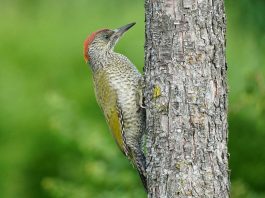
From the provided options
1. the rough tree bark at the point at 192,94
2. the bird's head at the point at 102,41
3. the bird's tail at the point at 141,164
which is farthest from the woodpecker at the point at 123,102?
the rough tree bark at the point at 192,94

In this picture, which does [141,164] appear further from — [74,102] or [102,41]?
[74,102]

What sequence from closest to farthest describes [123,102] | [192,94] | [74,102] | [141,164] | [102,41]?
1. [192,94]
2. [141,164]
3. [123,102]
4. [102,41]
5. [74,102]

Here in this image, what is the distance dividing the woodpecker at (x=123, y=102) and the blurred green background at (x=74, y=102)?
0.70m

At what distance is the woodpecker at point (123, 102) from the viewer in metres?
6.69

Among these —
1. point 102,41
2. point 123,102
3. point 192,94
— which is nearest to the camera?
point 192,94

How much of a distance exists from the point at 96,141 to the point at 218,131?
3477mm

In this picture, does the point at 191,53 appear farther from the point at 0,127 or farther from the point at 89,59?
the point at 0,127

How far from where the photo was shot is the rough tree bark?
219 inches

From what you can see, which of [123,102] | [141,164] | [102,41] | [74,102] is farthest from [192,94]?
[74,102]

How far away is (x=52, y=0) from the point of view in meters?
12.8

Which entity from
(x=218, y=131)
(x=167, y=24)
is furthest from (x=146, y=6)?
(x=218, y=131)

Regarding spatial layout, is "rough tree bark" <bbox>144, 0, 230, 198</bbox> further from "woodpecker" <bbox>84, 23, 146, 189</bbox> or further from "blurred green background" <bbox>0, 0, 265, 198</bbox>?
"blurred green background" <bbox>0, 0, 265, 198</bbox>

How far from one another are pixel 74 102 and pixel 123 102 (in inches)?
176

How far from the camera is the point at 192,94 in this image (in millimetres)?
5562
